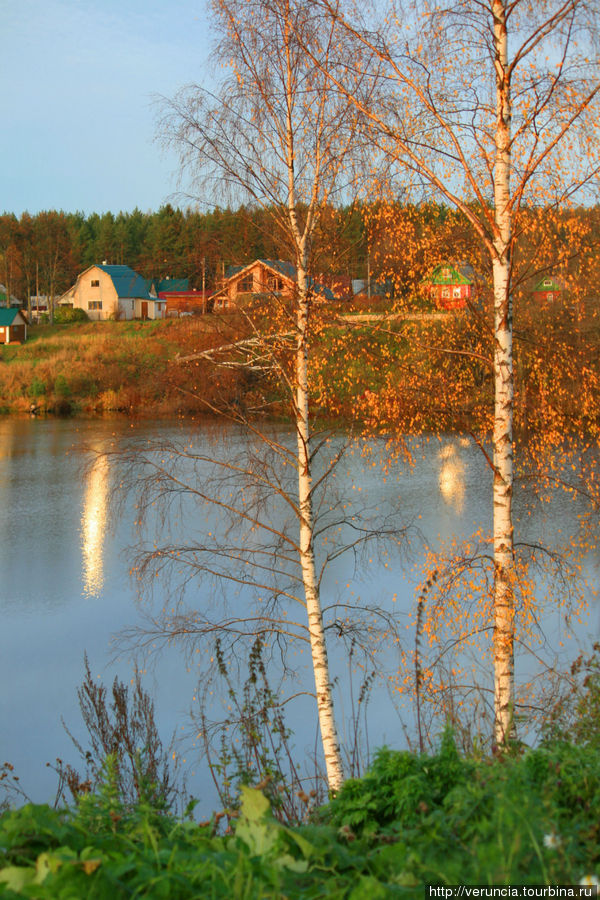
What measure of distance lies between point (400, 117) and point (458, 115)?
0.42m

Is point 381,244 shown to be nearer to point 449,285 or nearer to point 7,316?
point 449,285

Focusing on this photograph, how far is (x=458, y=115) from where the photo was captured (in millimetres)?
5340

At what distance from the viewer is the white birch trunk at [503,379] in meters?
5.13

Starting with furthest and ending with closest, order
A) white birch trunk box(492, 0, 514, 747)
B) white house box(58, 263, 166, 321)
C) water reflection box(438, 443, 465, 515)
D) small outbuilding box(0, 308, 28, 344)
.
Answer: white house box(58, 263, 166, 321) → small outbuilding box(0, 308, 28, 344) → water reflection box(438, 443, 465, 515) → white birch trunk box(492, 0, 514, 747)

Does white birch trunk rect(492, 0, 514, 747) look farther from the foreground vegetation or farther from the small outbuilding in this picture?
the small outbuilding

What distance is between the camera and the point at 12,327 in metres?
40.4

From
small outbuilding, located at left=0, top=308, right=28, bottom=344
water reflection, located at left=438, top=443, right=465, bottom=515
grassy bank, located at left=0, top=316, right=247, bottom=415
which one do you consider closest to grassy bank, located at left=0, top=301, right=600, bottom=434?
water reflection, located at left=438, top=443, right=465, bottom=515

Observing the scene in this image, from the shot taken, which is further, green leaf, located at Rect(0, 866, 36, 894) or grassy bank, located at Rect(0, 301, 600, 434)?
grassy bank, located at Rect(0, 301, 600, 434)

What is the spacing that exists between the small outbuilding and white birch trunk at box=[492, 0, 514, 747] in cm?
3784

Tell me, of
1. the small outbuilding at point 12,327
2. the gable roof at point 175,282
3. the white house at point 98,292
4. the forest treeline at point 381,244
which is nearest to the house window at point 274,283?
the forest treeline at point 381,244

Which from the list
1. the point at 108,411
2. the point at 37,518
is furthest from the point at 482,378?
the point at 108,411

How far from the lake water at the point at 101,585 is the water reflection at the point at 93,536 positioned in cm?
3

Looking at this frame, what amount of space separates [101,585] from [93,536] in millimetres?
2471

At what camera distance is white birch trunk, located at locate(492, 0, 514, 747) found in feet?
16.8
